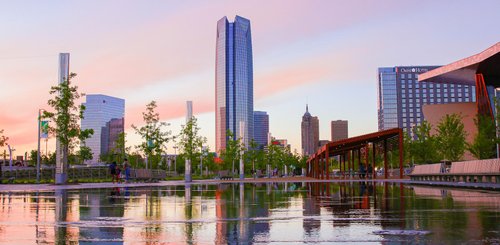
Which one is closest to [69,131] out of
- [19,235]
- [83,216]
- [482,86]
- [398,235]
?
[83,216]

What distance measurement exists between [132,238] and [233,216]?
3.40 meters

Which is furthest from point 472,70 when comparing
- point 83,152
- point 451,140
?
point 83,152

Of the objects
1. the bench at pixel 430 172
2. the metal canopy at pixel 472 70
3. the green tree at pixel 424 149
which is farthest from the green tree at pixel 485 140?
the bench at pixel 430 172

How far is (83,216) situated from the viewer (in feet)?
36.3

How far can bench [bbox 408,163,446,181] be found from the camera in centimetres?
3092

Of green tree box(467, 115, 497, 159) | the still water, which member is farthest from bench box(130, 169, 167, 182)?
green tree box(467, 115, 497, 159)

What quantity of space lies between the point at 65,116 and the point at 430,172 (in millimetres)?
24710

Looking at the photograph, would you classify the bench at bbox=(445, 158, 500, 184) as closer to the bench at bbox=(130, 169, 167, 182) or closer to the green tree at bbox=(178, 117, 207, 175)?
the bench at bbox=(130, 169, 167, 182)

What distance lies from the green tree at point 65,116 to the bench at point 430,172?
23.1 m

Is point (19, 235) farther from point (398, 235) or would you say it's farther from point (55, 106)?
point (55, 106)

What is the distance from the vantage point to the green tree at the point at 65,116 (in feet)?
119

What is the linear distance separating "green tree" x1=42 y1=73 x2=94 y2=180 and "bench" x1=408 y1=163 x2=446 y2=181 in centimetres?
2306

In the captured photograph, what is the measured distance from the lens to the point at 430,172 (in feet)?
108

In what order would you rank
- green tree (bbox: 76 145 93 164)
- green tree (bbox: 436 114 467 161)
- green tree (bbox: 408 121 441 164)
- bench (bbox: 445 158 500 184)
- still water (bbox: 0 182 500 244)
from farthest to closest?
green tree (bbox: 408 121 441 164)
green tree (bbox: 436 114 467 161)
green tree (bbox: 76 145 93 164)
bench (bbox: 445 158 500 184)
still water (bbox: 0 182 500 244)
